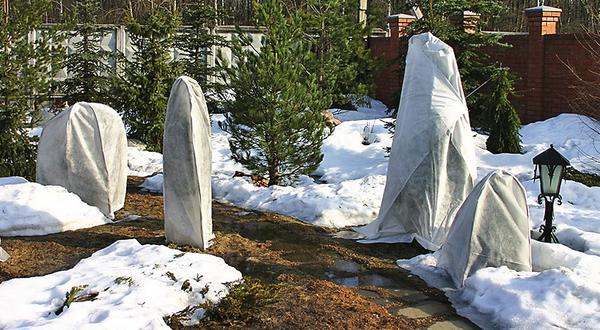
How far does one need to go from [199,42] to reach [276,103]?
296 inches

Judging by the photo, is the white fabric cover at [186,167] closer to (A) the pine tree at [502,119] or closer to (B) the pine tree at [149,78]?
(B) the pine tree at [149,78]

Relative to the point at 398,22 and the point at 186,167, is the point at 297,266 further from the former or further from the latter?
the point at 398,22

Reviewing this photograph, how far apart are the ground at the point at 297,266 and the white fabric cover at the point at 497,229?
0.54 metres

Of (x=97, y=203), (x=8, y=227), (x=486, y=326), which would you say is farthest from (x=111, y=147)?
(x=486, y=326)

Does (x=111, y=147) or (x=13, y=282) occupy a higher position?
(x=111, y=147)

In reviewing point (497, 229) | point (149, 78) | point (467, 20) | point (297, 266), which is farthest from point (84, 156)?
point (467, 20)

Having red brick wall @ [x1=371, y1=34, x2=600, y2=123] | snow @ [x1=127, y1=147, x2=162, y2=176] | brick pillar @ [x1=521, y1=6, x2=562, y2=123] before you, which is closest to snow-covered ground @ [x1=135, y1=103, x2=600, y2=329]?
red brick wall @ [x1=371, y1=34, x2=600, y2=123]

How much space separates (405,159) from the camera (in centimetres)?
809

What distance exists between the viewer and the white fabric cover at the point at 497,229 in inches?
249

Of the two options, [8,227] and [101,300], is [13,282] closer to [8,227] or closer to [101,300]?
[101,300]

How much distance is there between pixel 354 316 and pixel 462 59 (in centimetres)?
961

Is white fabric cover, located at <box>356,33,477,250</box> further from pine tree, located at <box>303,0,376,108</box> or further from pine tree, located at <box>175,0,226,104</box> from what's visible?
pine tree, located at <box>175,0,226,104</box>

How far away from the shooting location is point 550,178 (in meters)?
6.95

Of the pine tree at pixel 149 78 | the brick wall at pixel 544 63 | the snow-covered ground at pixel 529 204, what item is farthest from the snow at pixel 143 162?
the brick wall at pixel 544 63
